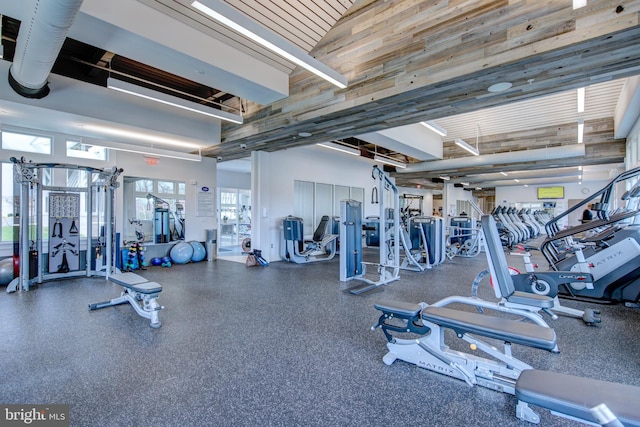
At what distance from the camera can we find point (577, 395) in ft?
3.89

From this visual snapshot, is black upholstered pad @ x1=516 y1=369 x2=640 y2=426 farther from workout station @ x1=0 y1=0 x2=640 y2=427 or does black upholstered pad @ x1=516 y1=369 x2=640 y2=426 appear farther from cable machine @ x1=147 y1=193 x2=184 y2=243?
cable machine @ x1=147 y1=193 x2=184 y2=243

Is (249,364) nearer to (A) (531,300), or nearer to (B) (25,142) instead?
(A) (531,300)

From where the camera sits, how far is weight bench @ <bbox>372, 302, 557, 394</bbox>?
202 centimetres

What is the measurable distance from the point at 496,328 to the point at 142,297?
3795 millimetres

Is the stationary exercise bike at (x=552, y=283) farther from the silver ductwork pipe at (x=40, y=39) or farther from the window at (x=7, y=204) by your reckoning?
the window at (x=7, y=204)

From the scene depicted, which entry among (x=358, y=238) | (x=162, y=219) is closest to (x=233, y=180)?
(x=162, y=219)

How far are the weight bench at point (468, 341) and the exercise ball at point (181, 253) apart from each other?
6.48 metres

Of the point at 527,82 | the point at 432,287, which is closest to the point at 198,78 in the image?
the point at 527,82

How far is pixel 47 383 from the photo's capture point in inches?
90.4

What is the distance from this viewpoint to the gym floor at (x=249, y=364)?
1958mm

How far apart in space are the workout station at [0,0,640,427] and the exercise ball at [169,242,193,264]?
0.14ft

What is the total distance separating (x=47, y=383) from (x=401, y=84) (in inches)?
184

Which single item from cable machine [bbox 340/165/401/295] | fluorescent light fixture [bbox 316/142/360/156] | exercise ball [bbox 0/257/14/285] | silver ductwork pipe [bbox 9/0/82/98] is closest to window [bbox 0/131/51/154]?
silver ductwork pipe [bbox 9/0/82/98]

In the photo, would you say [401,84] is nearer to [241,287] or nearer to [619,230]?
[619,230]
